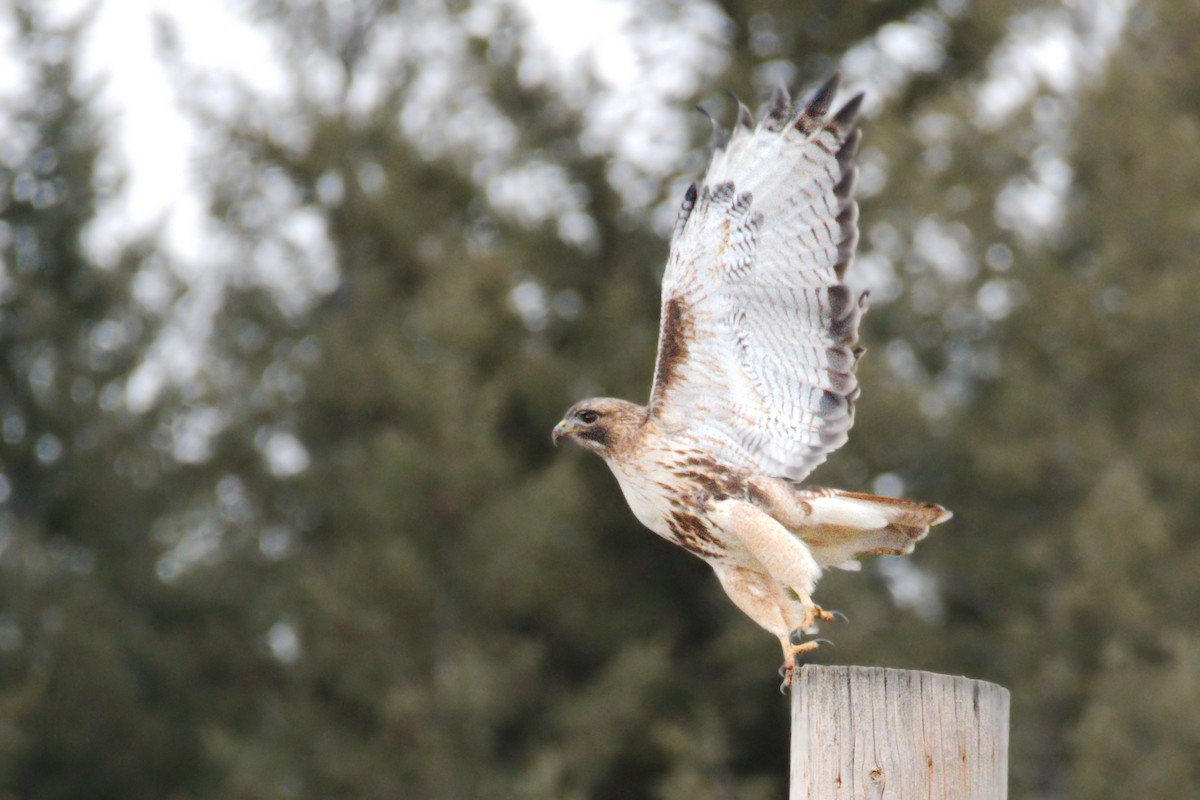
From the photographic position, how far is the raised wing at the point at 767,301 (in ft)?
15.3

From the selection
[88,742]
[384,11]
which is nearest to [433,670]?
[88,742]

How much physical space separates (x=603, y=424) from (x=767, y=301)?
62 centimetres

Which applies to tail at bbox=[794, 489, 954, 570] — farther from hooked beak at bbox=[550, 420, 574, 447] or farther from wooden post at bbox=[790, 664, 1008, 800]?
wooden post at bbox=[790, 664, 1008, 800]

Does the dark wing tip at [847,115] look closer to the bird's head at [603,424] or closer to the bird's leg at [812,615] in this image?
the bird's head at [603,424]

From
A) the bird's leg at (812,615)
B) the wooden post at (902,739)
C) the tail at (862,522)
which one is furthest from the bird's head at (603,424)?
the wooden post at (902,739)

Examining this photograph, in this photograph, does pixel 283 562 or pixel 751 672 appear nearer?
pixel 751 672

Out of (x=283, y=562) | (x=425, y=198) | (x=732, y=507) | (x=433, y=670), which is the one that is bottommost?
(x=732, y=507)

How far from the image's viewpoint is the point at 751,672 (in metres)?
12.2

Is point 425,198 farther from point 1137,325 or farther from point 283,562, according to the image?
point 1137,325

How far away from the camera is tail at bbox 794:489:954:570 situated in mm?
4641

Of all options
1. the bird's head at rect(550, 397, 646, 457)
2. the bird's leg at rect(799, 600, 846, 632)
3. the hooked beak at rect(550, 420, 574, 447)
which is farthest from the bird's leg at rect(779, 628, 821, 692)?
the hooked beak at rect(550, 420, 574, 447)

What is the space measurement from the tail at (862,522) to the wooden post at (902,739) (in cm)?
121

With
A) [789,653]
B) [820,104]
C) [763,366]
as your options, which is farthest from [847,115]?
[789,653]

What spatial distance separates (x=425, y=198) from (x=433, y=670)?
453 centimetres
